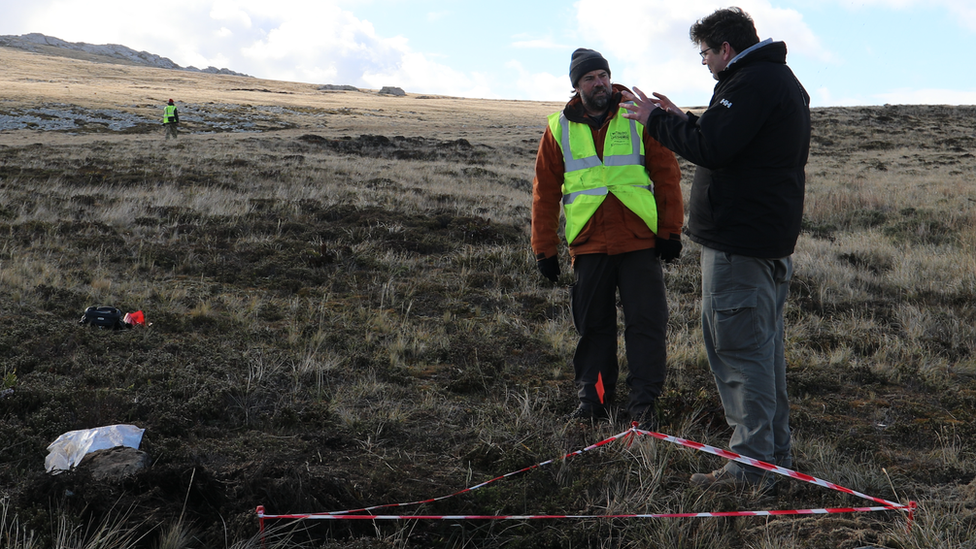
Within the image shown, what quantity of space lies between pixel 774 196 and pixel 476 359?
2387mm

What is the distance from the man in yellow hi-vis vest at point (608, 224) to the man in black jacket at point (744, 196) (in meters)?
0.64

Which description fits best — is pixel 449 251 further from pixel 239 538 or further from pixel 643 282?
pixel 239 538

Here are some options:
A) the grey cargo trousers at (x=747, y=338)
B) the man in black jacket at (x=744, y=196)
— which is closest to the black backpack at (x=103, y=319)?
the man in black jacket at (x=744, y=196)

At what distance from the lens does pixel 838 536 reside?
2.59 meters

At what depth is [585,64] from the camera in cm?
379

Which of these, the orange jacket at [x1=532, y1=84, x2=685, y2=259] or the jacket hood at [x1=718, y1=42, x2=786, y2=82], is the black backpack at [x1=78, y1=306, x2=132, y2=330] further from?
the jacket hood at [x1=718, y1=42, x2=786, y2=82]

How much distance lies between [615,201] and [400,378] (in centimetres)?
180

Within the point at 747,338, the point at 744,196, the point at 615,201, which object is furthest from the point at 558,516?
the point at 615,201

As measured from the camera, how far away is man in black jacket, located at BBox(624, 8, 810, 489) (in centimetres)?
287

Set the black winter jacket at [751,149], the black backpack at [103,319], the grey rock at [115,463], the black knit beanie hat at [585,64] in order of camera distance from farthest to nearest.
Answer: the black backpack at [103,319] < the black knit beanie hat at [585,64] < the black winter jacket at [751,149] < the grey rock at [115,463]

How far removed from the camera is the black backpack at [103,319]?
4.88m

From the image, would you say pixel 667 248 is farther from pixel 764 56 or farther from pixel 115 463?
pixel 115 463

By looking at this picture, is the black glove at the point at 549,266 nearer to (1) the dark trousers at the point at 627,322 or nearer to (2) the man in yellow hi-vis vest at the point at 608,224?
(2) the man in yellow hi-vis vest at the point at 608,224

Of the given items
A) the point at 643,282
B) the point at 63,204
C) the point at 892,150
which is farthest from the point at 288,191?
the point at 892,150
